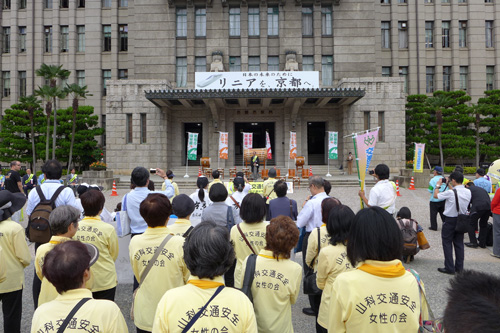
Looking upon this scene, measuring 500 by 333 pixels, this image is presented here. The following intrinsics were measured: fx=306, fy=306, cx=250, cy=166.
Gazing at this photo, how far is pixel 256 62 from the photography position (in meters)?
25.1

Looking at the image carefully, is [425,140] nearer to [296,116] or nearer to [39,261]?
[296,116]

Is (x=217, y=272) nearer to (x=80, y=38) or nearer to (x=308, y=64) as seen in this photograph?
(x=308, y=64)

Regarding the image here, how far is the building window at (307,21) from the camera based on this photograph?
2489 centimetres

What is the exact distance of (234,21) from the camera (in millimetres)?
24875

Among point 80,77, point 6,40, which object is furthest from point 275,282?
point 6,40

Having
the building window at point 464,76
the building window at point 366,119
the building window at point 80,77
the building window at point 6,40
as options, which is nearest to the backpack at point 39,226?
the building window at point 366,119

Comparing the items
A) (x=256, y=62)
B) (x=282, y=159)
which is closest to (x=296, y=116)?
(x=282, y=159)

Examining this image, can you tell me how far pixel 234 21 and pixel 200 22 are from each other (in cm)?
277

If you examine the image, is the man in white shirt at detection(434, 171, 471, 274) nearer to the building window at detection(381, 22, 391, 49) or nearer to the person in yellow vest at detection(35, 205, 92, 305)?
the person in yellow vest at detection(35, 205, 92, 305)

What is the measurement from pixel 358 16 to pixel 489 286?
90.0 ft

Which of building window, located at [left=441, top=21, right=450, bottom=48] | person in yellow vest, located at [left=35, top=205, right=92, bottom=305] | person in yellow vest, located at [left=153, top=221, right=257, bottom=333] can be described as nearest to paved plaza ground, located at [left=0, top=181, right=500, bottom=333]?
person in yellow vest, located at [left=153, top=221, right=257, bottom=333]

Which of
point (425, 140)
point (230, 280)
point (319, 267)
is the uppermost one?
point (425, 140)

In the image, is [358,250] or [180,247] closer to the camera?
[358,250]

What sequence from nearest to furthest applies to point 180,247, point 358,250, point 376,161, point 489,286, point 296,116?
1. point 489,286
2. point 358,250
3. point 180,247
4. point 376,161
5. point 296,116
